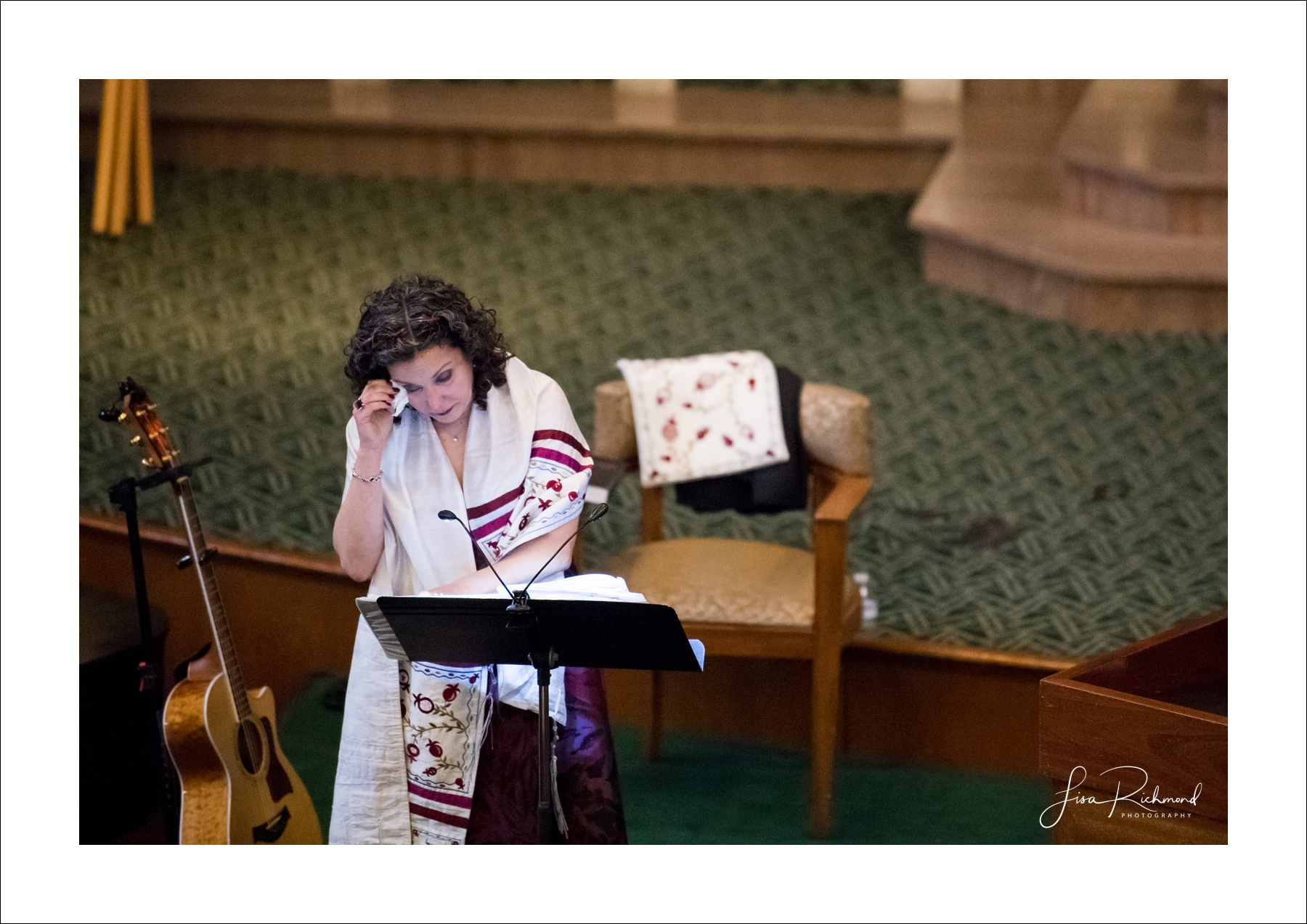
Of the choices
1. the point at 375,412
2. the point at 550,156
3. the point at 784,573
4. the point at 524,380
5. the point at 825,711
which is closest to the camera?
the point at 375,412

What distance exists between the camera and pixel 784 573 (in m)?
3.26

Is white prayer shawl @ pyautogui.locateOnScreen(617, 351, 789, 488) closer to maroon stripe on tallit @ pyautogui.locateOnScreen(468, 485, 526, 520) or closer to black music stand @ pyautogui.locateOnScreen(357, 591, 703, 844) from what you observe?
maroon stripe on tallit @ pyautogui.locateOnScreen(468, 485, 526, 520)

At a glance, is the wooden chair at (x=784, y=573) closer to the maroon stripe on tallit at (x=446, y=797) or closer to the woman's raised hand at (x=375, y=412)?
the maroon stripe on tallit at (x=446, y=797)

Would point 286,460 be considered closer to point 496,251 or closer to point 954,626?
point 496,251

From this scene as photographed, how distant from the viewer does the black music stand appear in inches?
89.1

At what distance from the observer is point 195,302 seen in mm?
3848

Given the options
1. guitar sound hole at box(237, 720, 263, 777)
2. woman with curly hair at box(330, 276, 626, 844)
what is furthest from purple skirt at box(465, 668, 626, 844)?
guitar sound hole at box(237, 720, 263, 777)

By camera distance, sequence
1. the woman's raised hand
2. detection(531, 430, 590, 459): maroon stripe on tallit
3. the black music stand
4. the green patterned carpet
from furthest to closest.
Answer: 1. the green patterned carpet
2. detection(531, 430, 590, 459): maroon stripe on tallit
3. the woman's raised hand
4. the black music stand

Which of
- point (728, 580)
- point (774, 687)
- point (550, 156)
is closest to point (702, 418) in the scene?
point (728, 580)

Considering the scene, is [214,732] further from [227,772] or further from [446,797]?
[446,797]

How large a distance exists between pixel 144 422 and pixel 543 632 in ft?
2.87

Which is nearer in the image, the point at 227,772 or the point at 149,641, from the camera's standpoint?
the point at 227,772

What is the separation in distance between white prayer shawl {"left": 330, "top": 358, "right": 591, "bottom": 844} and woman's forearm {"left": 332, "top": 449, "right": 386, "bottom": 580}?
2 centimetres

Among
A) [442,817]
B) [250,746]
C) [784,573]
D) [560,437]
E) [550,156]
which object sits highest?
[550,156]
